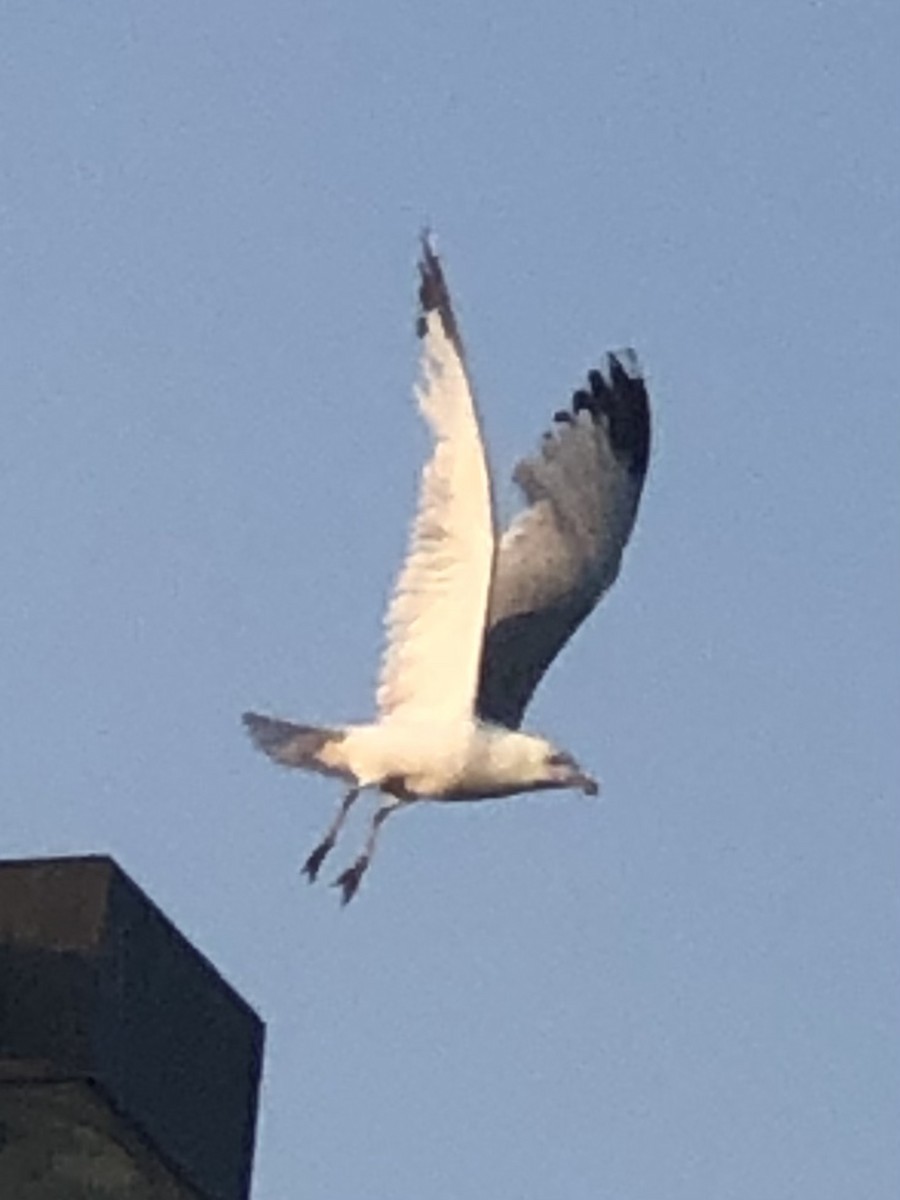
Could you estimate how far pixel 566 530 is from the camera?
1157 centimetres

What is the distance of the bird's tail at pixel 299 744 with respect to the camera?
1034cm

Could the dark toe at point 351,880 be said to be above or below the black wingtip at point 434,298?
below

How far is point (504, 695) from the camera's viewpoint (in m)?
11.0

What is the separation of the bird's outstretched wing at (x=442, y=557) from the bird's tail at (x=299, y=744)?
0.19 metres

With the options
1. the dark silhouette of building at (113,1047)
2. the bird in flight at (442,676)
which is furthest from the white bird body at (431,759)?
the dark silhouette of building at (113,1047)

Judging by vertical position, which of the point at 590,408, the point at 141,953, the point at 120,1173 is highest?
the point at 590,408

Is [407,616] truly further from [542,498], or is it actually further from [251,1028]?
[251,1028]

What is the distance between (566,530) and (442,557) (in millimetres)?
1341

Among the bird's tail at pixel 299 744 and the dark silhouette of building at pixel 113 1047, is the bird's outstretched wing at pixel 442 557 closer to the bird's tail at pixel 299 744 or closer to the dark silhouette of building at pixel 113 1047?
the bird's tail at pixel 299 744

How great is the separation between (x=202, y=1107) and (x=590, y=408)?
243 inches

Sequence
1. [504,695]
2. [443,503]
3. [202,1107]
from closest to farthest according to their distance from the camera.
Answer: [202,1107], [443,503], [504,695]

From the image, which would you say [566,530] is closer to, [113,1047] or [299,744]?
[299,744]

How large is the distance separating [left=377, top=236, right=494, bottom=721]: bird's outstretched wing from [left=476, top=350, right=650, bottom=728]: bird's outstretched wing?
1.96 feet

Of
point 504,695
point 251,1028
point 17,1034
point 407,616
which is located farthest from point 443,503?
point 17,1034
